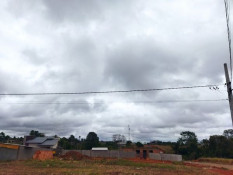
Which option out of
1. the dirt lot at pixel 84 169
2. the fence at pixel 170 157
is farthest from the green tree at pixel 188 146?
the dirt lot at pixel 84 169

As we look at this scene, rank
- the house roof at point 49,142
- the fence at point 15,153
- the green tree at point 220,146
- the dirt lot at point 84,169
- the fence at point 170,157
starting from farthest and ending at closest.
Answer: the house roof at point 49,142, the green tree at point 220,146, the fence at point 170,157, the fence at point 15,153, the dirt lot at point 84,169

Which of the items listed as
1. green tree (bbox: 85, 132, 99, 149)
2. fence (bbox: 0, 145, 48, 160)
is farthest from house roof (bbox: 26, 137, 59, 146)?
fence (bbox: 0, 145, 48, 160)

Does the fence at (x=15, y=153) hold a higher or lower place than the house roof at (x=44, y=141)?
lower

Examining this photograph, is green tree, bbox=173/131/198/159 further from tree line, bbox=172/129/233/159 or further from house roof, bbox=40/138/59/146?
house roof, bbox=40/138/59/146

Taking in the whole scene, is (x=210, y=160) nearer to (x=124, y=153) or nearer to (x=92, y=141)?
(x=124, y=153)

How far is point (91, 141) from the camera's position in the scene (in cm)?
10819

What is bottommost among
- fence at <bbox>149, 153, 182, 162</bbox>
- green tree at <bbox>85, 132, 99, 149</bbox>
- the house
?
fence at <bbox>149, 153, 182, 162</bbox>

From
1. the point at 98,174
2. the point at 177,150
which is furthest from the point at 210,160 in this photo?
the point at 98,174

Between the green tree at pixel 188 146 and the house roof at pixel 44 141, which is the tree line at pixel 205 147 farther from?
the house roof at pixel 44 141

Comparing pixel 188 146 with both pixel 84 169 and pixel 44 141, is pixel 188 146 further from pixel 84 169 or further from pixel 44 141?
pixel 84 169

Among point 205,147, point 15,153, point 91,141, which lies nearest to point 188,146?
point 205,147

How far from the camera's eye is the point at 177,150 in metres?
87.1

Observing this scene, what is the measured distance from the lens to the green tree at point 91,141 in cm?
10429

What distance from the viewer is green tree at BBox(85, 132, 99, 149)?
104287 millimetres
